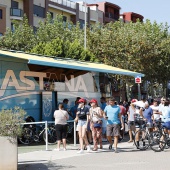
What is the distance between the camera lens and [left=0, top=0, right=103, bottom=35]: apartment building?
1900 inches

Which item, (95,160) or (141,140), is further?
(141,140)

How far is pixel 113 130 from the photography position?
14977mm

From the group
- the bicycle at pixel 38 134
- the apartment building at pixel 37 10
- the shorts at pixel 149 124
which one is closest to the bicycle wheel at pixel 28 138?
the bicycle at pixel 38 134

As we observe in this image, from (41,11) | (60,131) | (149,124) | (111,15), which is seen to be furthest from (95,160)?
(111,15)

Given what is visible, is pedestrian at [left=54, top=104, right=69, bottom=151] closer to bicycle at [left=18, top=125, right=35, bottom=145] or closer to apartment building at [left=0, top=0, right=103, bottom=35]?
bicycle at [left=18, top=125, right=35, bottom=145]

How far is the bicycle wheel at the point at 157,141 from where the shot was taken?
15.1m

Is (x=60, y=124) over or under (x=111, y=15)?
under

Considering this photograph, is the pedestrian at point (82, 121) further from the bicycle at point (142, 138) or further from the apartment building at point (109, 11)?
the apartment building at point (109, 11)

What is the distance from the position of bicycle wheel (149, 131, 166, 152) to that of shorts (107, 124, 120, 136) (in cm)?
119

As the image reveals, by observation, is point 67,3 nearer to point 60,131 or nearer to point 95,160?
point 60,131

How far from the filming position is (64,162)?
12.9m

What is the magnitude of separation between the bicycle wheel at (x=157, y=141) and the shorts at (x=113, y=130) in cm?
119

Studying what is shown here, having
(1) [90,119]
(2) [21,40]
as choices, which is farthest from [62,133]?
(2) [21,40]

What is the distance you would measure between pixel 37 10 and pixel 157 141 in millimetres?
40518
